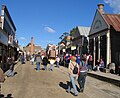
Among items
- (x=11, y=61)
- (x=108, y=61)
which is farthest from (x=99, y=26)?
(x=11, y=61)

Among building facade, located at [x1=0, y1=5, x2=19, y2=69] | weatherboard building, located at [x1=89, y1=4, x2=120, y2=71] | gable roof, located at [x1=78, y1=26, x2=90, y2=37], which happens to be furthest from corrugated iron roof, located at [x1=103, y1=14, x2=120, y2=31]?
building facade, located at [x1=0, y1=5, x2=19, y2=69]

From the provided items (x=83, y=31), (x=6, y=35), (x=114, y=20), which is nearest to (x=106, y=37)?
(x=114, y=20)

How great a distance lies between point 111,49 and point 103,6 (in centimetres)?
Result: 744

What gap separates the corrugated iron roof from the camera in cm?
2984

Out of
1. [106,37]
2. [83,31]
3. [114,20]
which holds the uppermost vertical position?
[83,31]

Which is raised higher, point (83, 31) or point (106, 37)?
point (83, 31)

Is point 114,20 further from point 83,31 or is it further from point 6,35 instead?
point 6,35

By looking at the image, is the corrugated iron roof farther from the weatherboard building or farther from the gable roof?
the gable roof

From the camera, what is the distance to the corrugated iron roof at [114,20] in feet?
97.9

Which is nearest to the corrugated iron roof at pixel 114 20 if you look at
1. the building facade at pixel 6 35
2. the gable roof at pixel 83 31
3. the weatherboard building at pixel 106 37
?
the weatherboard building at pixel 106 37

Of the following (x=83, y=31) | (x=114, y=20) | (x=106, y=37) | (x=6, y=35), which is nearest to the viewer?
(x=106, y=37)

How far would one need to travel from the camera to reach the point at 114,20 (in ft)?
103

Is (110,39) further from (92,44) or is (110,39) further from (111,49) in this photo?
(92,44)

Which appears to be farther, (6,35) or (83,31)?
(83,31)
